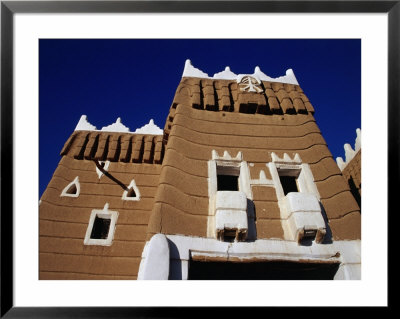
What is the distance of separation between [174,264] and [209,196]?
139cm

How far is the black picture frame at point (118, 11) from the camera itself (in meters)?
3.71

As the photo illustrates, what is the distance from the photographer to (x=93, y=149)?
8.32 meters

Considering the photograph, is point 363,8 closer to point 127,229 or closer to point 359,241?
point 359,241

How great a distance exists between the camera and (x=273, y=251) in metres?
4.62

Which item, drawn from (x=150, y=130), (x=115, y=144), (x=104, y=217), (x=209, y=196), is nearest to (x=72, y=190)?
(x=104, y=217)

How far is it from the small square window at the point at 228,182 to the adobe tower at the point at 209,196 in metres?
0.02

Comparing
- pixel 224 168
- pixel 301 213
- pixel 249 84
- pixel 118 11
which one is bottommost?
pixel 301 213

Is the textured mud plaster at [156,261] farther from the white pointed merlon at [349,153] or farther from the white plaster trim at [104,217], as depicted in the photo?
the white pointed merlon at [349,153]

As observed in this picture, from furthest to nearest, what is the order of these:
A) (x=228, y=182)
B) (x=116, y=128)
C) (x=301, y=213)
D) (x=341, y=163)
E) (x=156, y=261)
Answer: (x=341, y=163) < (x=116, y=128) < (x=228, y=182) < (x=301, y=213) < (x=156, y=261)

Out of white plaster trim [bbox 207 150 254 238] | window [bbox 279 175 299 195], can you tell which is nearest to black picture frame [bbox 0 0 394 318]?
white plaster trim [bbox 207 150 254 238]

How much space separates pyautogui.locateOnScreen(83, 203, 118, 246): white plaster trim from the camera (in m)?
6.30

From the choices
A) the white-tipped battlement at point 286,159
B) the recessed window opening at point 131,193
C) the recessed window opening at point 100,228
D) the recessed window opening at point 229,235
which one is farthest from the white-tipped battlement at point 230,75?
the recessed window opening at point 229,235

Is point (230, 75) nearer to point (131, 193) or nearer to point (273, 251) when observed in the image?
point (131, 193)

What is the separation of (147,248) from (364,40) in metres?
4.33
